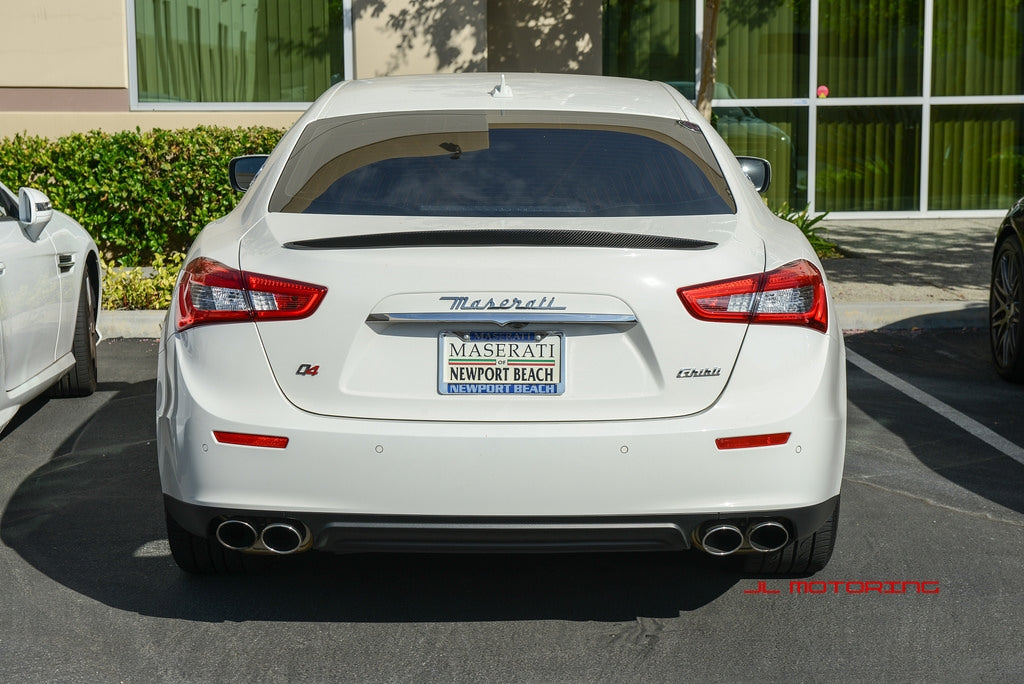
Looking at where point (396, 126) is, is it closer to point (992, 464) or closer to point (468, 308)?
point (468, 308)

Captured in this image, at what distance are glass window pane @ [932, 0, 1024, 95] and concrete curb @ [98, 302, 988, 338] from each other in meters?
6.48

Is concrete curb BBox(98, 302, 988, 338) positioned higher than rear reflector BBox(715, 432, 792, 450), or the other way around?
rear reflector BBox(715, 432, 792, 450)

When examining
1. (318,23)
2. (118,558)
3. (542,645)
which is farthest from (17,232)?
(318,23)

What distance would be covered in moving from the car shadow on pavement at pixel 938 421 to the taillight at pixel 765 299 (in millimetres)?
1894

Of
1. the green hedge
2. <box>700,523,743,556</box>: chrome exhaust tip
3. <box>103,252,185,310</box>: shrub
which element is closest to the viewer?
<box>700,523,743,556</box>: chrome exhaust tip

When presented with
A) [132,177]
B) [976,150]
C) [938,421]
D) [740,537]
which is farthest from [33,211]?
[976,150]

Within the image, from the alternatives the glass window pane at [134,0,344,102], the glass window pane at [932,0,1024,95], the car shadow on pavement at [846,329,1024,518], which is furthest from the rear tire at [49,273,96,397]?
the glass window pane at [932,0,1024,95]

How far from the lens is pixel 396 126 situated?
4.62 meters

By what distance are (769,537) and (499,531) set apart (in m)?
0.78

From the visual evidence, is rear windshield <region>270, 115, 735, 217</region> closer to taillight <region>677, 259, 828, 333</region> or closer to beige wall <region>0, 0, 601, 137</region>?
taillight <region>677, 259, 828, 333</region>

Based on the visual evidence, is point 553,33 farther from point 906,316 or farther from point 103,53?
point 906,316

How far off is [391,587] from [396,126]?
5.03 ft

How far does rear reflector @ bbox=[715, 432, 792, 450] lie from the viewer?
371 cm

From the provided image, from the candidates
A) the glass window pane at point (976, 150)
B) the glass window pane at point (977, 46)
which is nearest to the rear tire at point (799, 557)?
the glass window pane at point (976, 150)
